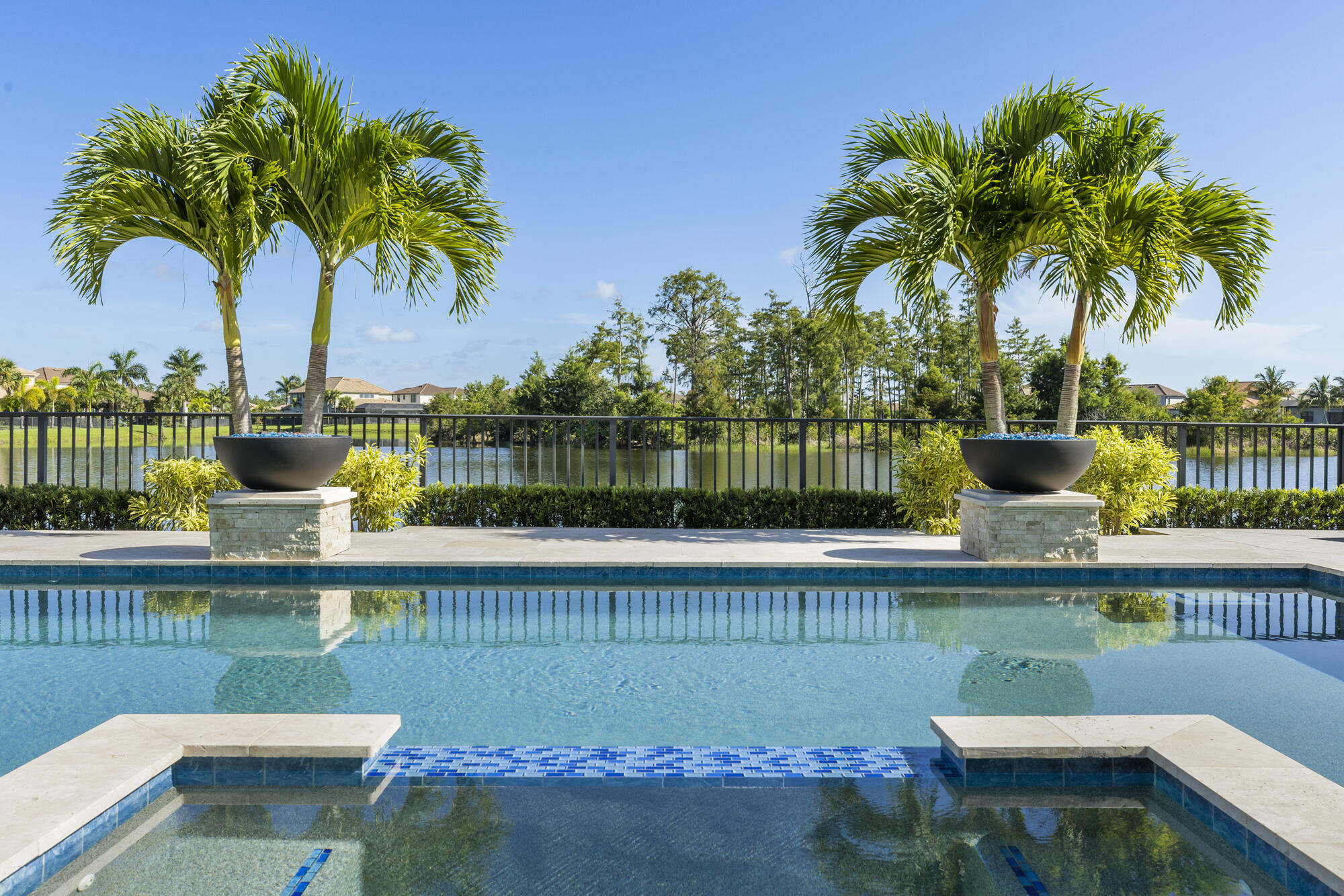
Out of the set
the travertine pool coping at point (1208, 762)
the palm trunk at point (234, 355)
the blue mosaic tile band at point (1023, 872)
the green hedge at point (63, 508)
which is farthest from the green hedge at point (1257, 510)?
the green hedge at point (63, 508)

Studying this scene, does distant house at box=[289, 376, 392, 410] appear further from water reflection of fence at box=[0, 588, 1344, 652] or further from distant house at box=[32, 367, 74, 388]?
water reflection of fence at box=[0, 588, 1344, 652]

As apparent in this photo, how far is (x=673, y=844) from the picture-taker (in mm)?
1923

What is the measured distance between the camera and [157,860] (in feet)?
6.02

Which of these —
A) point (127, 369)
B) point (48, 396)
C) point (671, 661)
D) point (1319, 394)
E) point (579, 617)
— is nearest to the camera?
point (671, 661)

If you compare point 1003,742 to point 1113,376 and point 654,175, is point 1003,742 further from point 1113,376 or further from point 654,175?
point 1113,376

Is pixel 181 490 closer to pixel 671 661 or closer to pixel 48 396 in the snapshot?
pixel 671 661

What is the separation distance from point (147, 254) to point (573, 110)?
33.4 ft

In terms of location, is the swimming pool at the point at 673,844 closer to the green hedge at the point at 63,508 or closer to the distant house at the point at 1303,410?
the green hedge at the point at 63,508

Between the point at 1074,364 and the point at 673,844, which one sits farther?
the point at 1074,364

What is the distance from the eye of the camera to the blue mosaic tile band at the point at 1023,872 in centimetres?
175

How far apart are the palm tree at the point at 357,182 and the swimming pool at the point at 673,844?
178 inches

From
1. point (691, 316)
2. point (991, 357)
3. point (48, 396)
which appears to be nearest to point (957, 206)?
point (991, 357)

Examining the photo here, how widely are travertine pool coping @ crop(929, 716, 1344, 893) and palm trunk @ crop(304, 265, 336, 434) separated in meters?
5.18

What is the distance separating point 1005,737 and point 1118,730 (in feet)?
1.19
